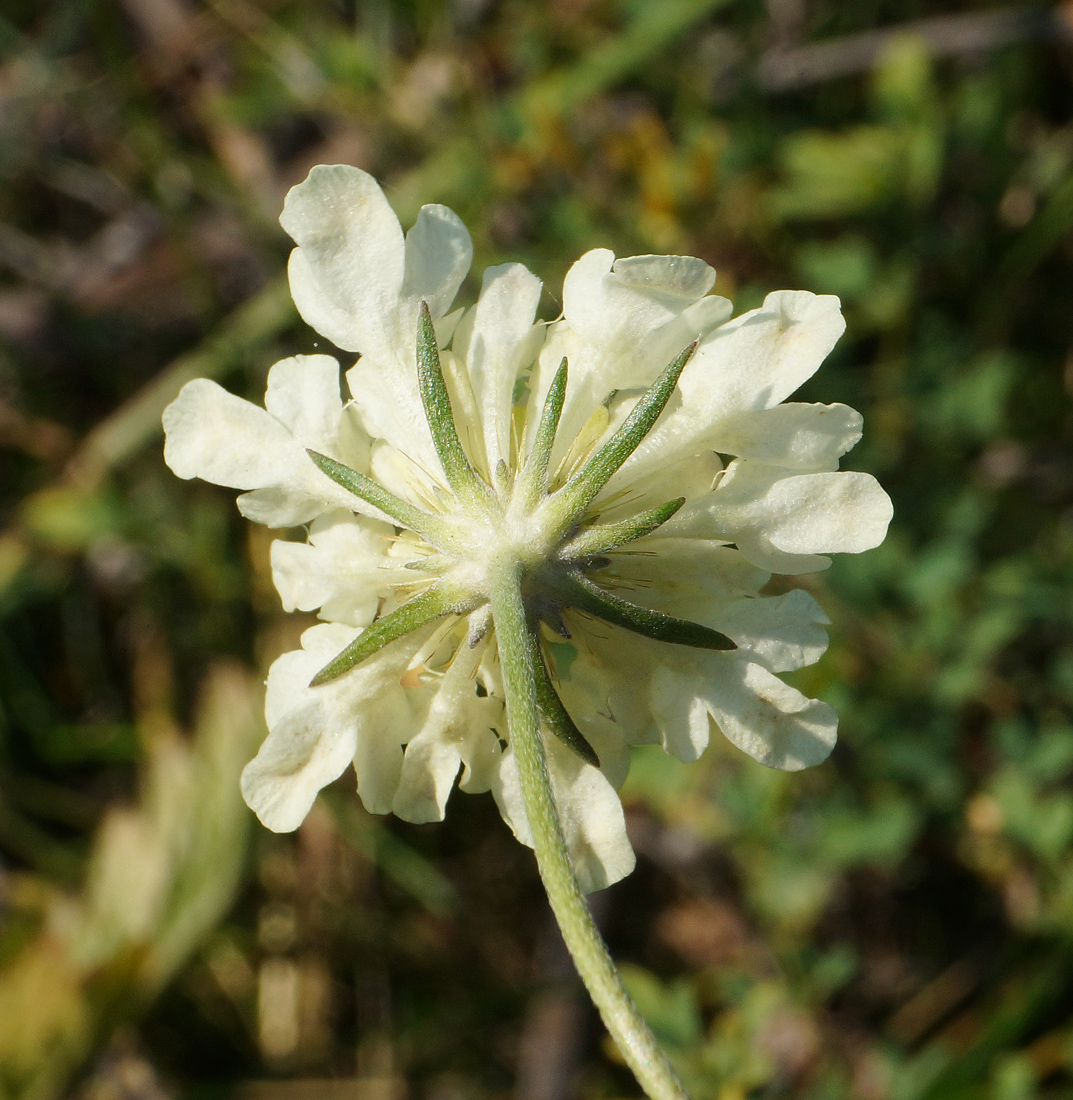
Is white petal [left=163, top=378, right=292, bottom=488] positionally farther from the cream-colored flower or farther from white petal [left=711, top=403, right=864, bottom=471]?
white petal [left=711, top=403, right=864, bottom=471]

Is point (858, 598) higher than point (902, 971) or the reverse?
higher

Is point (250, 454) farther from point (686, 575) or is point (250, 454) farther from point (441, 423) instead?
point (686, 575)

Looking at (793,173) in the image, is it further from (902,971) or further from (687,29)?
(902,971)

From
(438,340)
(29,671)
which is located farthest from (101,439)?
(438,340)

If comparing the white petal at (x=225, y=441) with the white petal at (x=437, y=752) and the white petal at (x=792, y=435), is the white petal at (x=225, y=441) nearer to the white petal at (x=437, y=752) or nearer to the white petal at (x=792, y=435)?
the white petal at (x=437, y=752)

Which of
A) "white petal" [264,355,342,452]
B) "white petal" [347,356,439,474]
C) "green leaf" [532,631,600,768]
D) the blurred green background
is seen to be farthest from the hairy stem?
the blurred green background

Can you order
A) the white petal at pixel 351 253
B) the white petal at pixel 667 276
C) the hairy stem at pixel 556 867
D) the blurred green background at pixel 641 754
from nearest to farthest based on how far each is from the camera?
the hairy stem at pixel 556 867, the white petal at pixel 667 276, the white petal at pixel 351 253, the blurred green background at pixel 641 754

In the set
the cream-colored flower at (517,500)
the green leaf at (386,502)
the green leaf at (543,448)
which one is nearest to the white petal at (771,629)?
the cream-colored flower at (517,500)

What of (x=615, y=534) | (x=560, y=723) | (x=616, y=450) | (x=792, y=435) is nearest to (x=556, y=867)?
(x=560, y=723)
